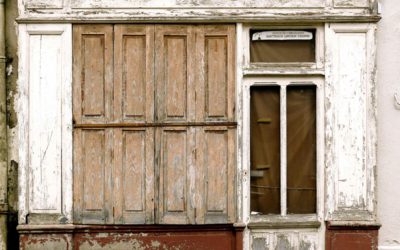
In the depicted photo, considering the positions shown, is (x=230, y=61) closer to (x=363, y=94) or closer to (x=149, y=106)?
(x=149, y=106)

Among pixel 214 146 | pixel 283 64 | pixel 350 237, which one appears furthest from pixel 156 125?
pixel 350 237

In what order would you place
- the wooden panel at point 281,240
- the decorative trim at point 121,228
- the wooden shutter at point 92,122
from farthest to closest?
1. the wooden panel at point 281,240
2. the wooden shutter at point 92,122
3. the decorative trim at point 121,228

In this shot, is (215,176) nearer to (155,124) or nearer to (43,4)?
(155,124)

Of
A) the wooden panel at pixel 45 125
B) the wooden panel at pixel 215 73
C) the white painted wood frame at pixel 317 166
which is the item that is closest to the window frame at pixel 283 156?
the white painted wood frame at pixel 317 166

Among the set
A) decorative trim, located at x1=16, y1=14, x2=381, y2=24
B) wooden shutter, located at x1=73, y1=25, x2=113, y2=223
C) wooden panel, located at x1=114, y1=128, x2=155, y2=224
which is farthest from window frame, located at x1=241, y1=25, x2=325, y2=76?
wooden shutter, located at x1=73, y1=25, x2=113, y2=223

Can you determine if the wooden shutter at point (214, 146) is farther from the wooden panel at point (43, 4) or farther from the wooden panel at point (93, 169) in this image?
the wooden panel at point (43, 4)

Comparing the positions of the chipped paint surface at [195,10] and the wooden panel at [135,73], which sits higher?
the chipped paint surface at [195,10]

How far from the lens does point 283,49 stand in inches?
309

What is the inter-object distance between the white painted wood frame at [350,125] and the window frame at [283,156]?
10cm

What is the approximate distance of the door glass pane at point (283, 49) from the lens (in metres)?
7.82

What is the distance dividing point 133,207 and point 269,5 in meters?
2.87

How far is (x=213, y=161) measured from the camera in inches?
304

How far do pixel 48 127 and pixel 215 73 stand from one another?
206 cm

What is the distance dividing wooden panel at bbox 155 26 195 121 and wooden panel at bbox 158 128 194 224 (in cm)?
21
